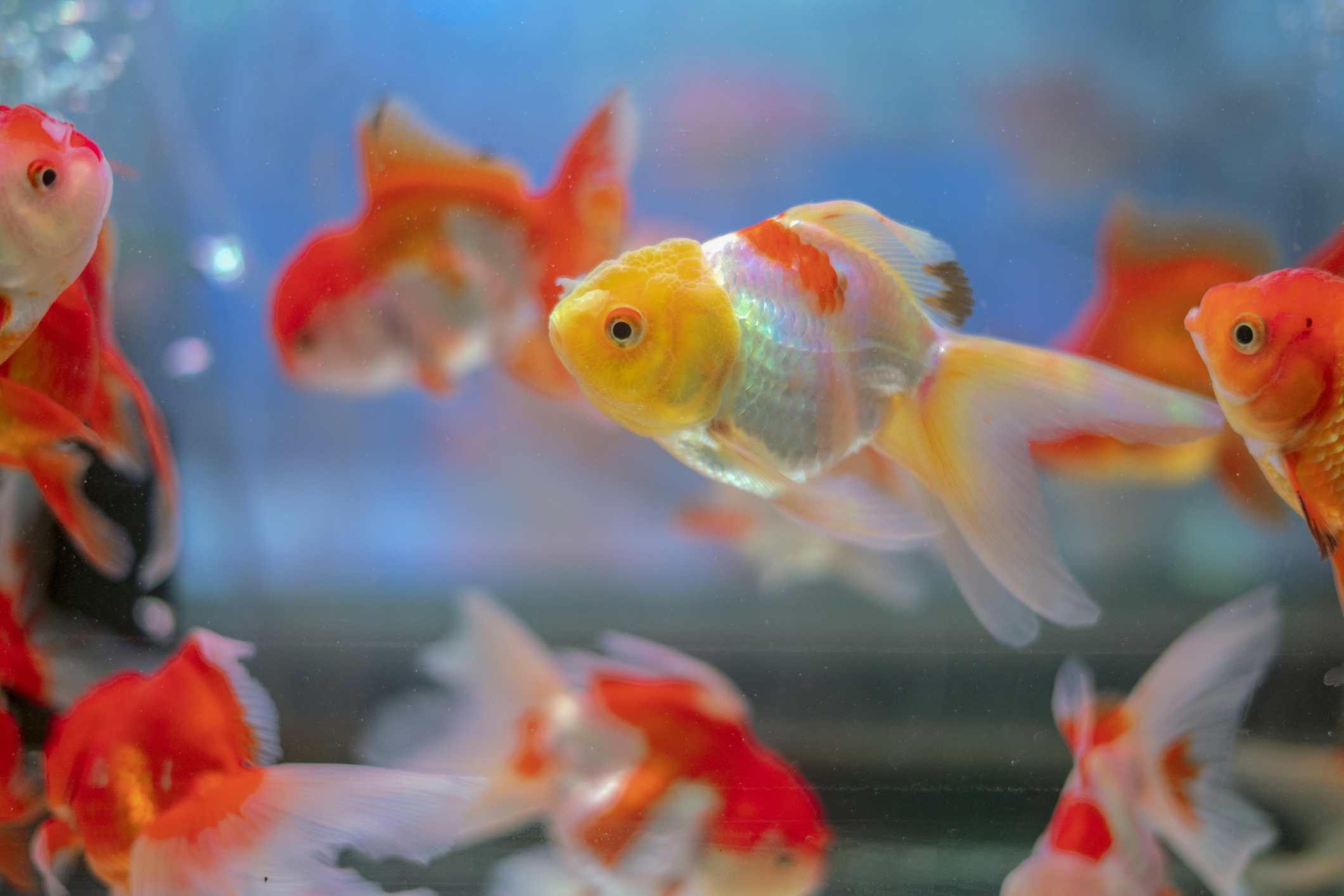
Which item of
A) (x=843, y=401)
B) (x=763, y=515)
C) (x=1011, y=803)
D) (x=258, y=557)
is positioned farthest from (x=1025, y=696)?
(x=258, y=557)

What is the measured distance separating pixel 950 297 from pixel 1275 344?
201mm

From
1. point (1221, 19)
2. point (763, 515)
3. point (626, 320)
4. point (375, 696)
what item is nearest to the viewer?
point (626, 320)

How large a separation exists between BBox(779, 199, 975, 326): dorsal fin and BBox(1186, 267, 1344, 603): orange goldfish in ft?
0.48

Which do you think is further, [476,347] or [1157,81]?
[476,347]

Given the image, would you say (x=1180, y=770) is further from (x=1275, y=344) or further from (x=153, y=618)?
(x=153, y=618)

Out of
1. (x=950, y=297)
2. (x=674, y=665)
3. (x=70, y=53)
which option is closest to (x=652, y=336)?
(x=950, y=297)

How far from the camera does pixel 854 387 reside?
58 cm

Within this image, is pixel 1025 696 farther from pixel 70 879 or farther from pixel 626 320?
pixel 70 879

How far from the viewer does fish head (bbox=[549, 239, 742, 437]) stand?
19.9 inches

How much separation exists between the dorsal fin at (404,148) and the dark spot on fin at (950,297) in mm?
492

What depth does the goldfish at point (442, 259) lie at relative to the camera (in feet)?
2.94

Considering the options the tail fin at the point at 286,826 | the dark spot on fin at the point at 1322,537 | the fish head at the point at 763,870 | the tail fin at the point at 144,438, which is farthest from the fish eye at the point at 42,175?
the dark spot on fin at the point at 1322,537

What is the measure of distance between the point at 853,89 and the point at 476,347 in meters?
0.52

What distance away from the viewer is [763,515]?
3.83 ft
